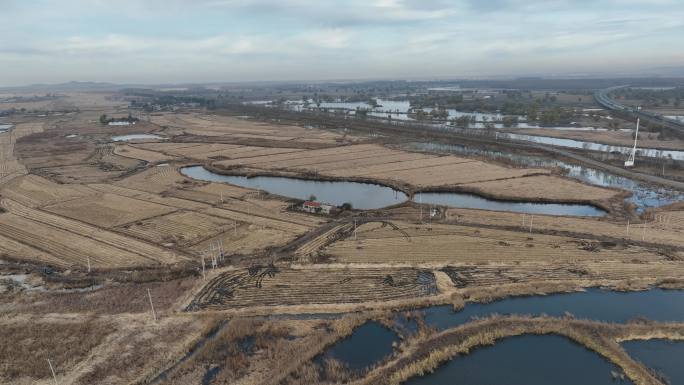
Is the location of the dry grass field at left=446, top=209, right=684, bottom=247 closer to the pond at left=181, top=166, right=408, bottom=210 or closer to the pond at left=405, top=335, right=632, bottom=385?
the pond at left=181, top=166, right=408, bottom=210

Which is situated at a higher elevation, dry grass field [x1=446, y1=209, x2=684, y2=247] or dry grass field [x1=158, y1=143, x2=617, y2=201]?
dry grass field [x1=158, y1=143, x2=617, y2=201]

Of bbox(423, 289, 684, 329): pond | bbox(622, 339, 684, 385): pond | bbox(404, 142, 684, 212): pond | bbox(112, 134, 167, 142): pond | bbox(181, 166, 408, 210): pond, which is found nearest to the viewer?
bbox(622, 339, 684, 385): pond

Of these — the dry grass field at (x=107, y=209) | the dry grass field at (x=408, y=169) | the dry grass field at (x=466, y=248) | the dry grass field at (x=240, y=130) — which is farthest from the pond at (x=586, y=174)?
the dry grass field at (x=107, y=209)

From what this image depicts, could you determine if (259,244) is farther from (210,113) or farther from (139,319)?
(210,113)

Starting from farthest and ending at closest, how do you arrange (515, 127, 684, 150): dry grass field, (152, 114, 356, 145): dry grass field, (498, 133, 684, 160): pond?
(152, 114, 356, 145): dry grass field, (515, 127, 684, 150): dry grass field, (498, 133, 684, 160): pond

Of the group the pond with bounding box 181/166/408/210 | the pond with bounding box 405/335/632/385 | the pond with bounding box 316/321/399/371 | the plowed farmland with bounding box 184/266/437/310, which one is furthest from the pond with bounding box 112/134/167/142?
the pond with bounding box 405/335/632/385

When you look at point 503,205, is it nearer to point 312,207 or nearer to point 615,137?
point 312,207

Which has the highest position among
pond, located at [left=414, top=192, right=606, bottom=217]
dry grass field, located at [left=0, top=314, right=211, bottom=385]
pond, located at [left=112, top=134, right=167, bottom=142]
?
pond, located at [left=112, top=134, right=167, bottom=142]
